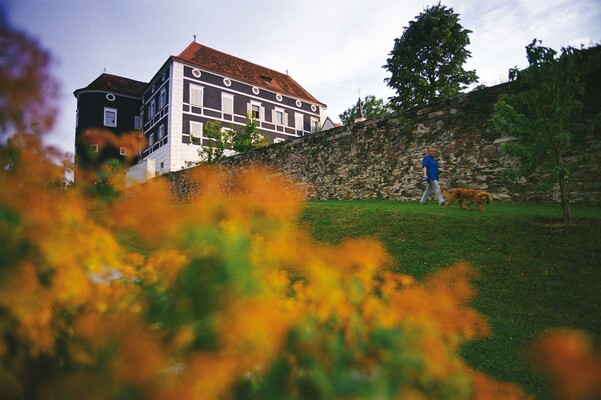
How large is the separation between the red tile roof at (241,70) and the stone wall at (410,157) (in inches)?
547

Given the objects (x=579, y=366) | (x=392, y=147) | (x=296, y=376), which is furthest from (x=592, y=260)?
(x=392, y=147)

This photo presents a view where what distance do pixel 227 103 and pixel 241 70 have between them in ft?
13.4

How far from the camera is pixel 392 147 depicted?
448 inches

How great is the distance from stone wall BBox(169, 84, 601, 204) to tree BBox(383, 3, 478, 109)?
12.0 m

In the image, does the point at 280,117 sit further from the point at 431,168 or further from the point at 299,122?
the point at 431,168

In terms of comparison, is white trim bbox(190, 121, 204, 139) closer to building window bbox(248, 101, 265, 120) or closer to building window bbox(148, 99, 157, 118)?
building window bbox(148, 99, 157, 118)

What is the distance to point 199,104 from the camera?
80.2ft

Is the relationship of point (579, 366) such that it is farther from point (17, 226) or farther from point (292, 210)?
point (17, 226)

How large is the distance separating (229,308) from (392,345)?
0.42 meters

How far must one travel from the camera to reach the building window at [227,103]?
84.3 ft

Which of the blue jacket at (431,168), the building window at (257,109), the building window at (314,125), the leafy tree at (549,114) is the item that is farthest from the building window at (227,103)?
the leafy tree at (549,114)

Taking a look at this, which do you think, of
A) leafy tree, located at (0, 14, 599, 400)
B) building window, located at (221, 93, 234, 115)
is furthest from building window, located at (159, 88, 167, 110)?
leafy tree, located at (0, 14, 599, 400)

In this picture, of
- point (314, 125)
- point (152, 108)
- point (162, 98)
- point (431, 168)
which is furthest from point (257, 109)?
point (431, 168)

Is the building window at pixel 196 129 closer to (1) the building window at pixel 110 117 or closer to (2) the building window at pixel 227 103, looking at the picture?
(2) the building window at pixel 227 103
